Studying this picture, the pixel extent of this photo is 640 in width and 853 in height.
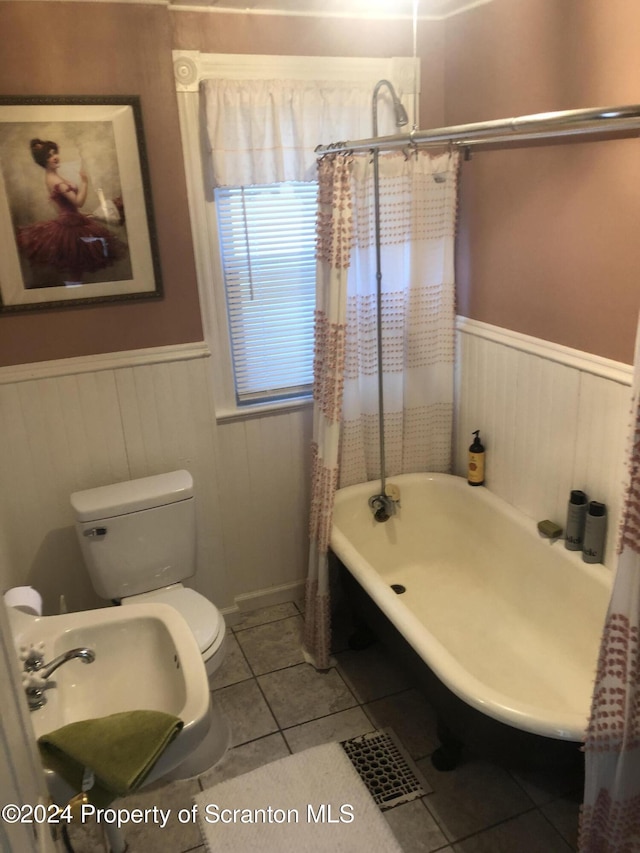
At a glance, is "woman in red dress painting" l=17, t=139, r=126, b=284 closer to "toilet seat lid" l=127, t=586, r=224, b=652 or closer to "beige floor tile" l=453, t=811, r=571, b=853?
"toilet seat lid" l=127, t=586, r=224, b=652

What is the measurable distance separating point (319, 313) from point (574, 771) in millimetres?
1714

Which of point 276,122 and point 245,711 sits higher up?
point 276,122

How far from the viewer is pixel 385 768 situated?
2.26m

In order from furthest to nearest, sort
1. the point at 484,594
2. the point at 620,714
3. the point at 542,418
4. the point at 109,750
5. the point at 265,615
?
→ the point at 265,615, the point at 484,594, the point at 542,418, the point at 620,714, the point at 109,750

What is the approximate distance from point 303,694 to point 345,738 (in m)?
0.28

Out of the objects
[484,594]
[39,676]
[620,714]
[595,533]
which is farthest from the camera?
[484,594]

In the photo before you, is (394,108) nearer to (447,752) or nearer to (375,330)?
(375,330)

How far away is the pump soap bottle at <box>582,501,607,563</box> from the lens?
223 centimetres

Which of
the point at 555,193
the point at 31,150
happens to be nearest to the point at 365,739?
the point at 555,193

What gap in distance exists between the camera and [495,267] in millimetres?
2625

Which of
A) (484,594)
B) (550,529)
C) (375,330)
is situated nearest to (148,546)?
(375,330)

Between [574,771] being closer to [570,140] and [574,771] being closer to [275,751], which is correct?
[275,751]

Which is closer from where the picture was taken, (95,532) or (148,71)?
(148,71)

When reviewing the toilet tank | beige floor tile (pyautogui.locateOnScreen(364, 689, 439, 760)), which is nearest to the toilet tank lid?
the toilet tank
